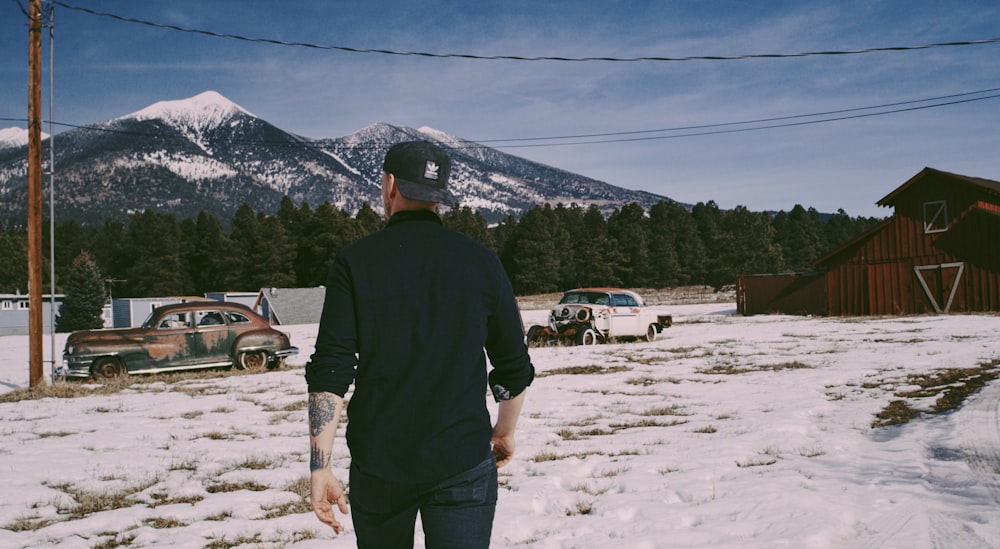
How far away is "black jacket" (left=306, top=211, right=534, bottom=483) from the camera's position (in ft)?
7.01

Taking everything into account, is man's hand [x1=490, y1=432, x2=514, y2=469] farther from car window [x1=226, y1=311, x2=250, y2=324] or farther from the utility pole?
car window [x1=226, y1=311, x2=250, y2=324]

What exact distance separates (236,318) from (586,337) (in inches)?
399

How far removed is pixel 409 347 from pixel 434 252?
0.31 metres

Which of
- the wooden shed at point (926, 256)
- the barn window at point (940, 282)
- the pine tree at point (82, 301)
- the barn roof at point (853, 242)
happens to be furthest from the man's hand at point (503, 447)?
the pine tree at point (82, 301)

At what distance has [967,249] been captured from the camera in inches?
1252

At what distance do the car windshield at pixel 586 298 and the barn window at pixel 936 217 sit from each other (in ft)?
69.6

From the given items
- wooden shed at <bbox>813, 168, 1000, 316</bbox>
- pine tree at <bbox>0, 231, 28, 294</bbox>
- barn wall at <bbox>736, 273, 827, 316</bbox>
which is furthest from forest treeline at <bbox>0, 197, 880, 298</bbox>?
wooden shed at <bbox>813, 168, 1000, 316</bbox>

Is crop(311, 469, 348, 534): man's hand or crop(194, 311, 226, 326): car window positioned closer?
crop(311, 469, 348, 534): man's hand

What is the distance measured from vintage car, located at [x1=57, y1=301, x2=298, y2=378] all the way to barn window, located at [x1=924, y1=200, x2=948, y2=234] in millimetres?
30695

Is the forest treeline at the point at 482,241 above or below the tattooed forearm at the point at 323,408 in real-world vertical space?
above

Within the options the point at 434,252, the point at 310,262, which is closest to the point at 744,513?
the point at 434,252

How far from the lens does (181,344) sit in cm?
1576

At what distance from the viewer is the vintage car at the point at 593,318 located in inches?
828

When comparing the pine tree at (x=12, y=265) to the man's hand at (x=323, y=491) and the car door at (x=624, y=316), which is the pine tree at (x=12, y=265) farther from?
the man's hand at (x=323, y=491)
